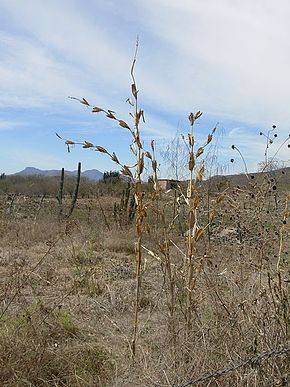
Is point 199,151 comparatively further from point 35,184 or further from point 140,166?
point 35,184

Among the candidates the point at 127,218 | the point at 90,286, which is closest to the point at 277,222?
the point at 90,286

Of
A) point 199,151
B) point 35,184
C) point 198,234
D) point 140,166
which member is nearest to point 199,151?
point 199,151

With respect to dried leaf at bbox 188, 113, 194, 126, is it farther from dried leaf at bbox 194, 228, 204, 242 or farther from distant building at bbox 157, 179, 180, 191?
dried leaf at bbox 194, 228, 204, 242

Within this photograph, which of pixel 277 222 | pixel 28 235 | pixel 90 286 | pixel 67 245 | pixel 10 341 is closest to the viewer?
pixel 10 341

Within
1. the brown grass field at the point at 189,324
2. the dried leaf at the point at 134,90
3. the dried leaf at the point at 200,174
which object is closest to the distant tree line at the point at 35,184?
the brown grass field at the point at 189,324

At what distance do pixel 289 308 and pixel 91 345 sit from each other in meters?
1.70

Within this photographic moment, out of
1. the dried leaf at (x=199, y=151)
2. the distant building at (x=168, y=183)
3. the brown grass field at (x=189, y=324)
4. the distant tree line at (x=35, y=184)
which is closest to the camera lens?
the brown grass field at (x=189, y=324)

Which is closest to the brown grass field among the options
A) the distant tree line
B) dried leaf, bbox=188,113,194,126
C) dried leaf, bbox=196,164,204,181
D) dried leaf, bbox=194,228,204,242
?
dried leaf, bbox=194,228,204,242

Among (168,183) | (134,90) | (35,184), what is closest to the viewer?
(134,90)

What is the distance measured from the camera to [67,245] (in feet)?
30.6

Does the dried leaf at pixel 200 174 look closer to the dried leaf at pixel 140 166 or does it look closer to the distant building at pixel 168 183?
the distant building at pixel 168 183

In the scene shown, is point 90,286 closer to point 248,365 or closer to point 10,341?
point 10,341

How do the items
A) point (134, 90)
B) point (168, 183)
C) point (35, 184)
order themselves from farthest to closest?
point (35, 184)
point (168, 183)
point (134, 90)

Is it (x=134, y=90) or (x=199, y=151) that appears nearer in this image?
(x=134, y=90)
